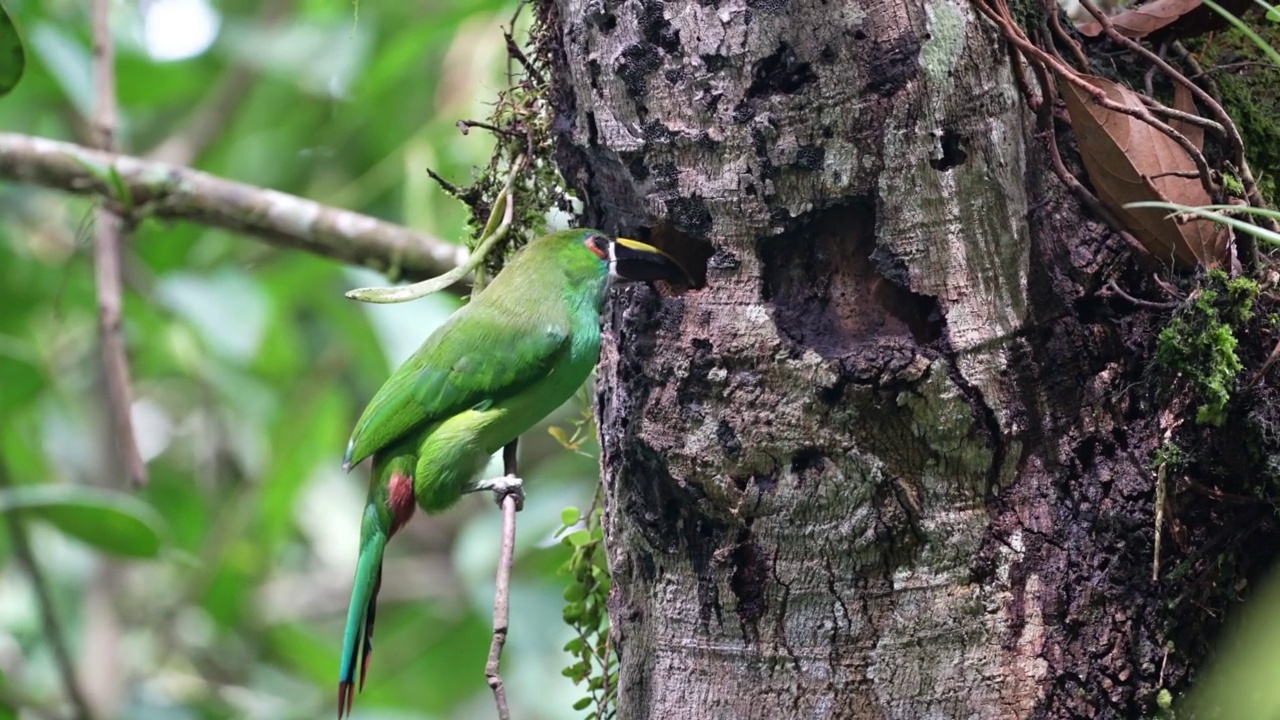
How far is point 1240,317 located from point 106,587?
4.22 meters

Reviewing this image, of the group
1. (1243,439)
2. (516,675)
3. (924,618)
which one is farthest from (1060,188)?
(516,675)

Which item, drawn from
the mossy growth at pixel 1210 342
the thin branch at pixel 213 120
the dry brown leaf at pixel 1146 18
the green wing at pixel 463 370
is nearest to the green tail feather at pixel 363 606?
the green wing at pixel 463 370

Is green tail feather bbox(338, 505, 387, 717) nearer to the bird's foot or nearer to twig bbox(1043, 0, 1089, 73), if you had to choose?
the bird's foot

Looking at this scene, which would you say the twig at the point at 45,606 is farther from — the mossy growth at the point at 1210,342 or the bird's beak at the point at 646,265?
the mossy growth at the point at 1210,342

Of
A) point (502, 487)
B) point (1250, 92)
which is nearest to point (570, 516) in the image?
point (502, 487)

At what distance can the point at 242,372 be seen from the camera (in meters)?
4.11

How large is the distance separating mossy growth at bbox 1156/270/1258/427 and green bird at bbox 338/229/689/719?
3.77ft

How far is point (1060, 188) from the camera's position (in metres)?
1.83

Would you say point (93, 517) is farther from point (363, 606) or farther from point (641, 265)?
point (641, 265)

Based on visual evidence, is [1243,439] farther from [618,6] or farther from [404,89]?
[404,89]

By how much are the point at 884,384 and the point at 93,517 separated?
2.59 meters

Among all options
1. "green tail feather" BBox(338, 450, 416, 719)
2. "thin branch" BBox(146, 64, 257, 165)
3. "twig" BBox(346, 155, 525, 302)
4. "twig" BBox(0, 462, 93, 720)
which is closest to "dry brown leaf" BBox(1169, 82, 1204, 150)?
"twig" BBox(346, 155, 525, 302)

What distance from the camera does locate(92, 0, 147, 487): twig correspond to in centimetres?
255

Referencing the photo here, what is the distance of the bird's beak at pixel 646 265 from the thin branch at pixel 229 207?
1.30 m
